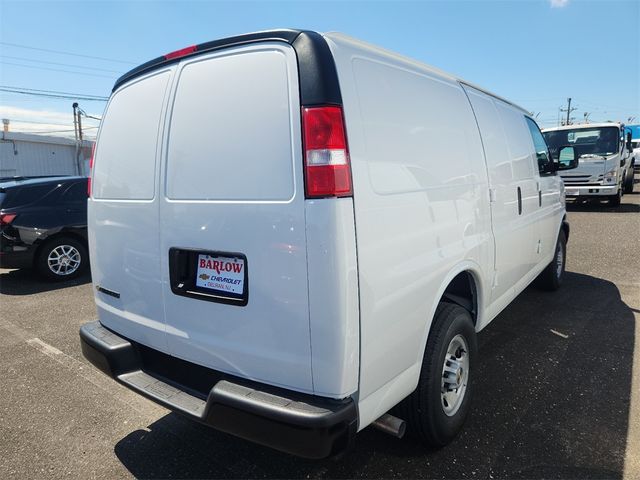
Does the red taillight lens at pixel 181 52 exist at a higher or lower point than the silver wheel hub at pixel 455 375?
higher

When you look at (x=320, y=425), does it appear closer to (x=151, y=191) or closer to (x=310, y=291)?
(x=310, y=291)

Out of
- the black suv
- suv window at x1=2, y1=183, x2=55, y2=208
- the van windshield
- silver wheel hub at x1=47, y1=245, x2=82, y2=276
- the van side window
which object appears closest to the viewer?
the van side window

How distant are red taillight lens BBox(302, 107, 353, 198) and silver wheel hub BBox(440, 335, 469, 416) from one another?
1.37m

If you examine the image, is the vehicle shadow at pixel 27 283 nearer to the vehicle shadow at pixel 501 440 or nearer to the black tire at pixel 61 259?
the black tire at pixel 61 259

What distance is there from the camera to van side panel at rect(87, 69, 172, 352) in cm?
243

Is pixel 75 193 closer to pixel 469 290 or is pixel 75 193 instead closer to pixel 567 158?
pixel 469 290

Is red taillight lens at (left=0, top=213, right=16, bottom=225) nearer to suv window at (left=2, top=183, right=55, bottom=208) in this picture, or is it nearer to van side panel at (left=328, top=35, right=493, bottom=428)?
suv window at (left=2, top=183, right=55, bottom=208)

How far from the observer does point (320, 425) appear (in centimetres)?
180

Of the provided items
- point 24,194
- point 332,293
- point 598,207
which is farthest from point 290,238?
point 598,207

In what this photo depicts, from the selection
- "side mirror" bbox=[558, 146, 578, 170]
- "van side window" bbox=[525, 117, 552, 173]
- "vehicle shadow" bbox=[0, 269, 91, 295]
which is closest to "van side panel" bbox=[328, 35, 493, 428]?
"van side window" bbox=[525, 117, 552, 173]

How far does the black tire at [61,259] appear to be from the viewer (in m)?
6.83

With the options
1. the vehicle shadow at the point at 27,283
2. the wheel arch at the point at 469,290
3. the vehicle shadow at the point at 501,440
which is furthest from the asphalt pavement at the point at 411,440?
the vehicle shadow at the point at 27,283

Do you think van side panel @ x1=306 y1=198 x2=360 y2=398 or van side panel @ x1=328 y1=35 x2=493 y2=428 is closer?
van side panel @ x1=306 y1=198 x2=360 y2=398

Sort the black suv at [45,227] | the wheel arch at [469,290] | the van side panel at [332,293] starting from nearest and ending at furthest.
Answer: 1. the van side panel at [332,293]
2. the wheel arch at [469,290]
3. the black suv at [45,227]
